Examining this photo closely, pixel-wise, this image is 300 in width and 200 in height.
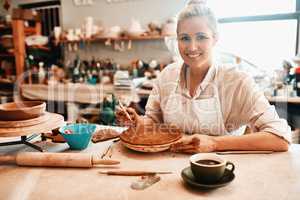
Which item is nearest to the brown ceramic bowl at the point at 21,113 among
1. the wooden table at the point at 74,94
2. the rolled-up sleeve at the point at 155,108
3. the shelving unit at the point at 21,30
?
the rolled-up sleeve at the point at 155,108

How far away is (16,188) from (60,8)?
3.87 metres

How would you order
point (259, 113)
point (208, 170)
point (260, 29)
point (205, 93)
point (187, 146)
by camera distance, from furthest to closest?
point (260, 29) < point (205, 93) < point (259, 113) < point (187, 146) < point (208, 170)

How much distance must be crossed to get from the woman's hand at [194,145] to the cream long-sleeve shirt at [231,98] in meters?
0.26

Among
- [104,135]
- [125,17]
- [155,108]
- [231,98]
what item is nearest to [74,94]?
[125,17]

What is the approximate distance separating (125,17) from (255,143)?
123 inches

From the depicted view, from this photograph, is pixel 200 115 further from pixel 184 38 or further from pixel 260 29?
pixel 260 29

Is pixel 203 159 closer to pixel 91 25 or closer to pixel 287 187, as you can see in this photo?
pixel 287 187

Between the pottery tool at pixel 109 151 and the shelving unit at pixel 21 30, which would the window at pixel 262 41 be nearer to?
the pottery tool at pixel 109 151

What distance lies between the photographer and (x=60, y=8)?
4297 millimetres

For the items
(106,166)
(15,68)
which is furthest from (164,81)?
(15,68)

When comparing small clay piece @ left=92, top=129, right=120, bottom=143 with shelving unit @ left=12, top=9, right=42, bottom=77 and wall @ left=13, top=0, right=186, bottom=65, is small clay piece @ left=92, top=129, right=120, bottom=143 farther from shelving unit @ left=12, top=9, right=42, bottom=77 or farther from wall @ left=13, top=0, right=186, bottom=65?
shelving unit @ left=12, top=9, right=42, bottom=77

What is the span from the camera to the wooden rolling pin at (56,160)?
42.1 inches

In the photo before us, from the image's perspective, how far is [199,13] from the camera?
1.47 m

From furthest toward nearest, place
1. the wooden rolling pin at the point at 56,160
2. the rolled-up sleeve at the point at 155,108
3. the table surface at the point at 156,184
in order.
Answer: the rolled-up sleeve at the point at 155,108
the wooden rolling pin at the point at 56,160
the table surface at the point at 156,184
